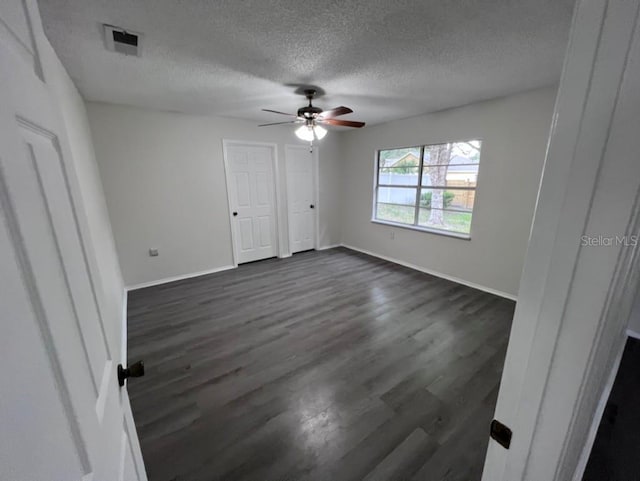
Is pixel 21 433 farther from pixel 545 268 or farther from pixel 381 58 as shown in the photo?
pixel 381 58

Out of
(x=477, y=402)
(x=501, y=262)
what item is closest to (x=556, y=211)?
(x=477, y=402)

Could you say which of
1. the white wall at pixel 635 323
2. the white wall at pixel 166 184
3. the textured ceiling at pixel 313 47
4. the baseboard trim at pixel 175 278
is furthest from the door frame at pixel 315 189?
the white wall at pixel 635 323

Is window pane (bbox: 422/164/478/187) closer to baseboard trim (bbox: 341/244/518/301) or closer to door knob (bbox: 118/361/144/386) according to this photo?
baseboard trim (bbox: 341/244/518/301)

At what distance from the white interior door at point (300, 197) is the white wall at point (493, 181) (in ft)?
4.59

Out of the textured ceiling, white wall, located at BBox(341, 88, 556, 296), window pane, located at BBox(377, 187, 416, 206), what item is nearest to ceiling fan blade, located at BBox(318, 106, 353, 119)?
the textured ceiling

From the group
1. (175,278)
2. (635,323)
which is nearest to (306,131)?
(175,278)

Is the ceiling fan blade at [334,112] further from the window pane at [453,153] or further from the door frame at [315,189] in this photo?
the door frame at [315,189]

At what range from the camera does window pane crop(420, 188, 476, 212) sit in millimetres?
3532

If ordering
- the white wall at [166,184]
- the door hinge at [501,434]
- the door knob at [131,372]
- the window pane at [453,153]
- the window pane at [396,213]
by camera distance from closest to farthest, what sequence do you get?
the door hinge at [501,434], the door knob at [131,372], the white wall at [166,184], the window pane at [453,153], the window pane at [396,213]

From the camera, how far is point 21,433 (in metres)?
0.31

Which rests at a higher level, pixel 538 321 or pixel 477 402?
pixel 538 321

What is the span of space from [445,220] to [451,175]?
665mm

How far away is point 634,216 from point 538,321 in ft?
0.80

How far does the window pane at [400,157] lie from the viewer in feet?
13.4
